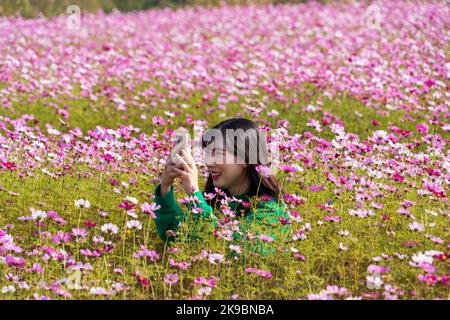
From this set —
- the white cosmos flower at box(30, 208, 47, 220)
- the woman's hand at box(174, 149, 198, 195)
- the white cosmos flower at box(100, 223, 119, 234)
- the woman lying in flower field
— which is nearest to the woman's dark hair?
→ the woman lying in flower field

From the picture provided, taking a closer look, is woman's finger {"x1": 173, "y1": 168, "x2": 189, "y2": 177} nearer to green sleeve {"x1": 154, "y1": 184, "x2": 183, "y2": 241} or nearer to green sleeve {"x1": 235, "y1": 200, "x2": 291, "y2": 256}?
green sleeve {"x1": 154, "y1": 184, "x2": 183, "y2": 241}

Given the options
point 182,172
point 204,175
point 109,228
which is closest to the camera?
point 182,172

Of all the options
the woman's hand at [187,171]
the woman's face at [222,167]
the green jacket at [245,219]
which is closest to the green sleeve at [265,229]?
the green jacket at [245,219]

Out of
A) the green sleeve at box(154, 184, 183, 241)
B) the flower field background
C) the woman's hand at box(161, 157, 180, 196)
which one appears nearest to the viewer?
the flower field background

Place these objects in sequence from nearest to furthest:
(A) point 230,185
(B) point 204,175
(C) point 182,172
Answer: (C) point 182,172, (A) point 230,185, (B) point 204,175

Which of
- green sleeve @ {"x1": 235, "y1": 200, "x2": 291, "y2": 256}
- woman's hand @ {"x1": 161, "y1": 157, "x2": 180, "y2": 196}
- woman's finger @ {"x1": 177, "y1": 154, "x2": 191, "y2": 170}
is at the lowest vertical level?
green sleeve @ {"x1": 235, "y1": 200, "x2": 291, "y2": 256}

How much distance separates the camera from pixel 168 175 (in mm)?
3881

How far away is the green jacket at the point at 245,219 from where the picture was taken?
3.88 metres

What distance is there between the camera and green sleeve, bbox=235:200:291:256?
3859 millimetres

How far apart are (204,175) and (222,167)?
1.11 m

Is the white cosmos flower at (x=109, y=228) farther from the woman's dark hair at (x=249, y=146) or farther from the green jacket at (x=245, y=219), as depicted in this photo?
the woman's dark hair at (x=249, y=146)

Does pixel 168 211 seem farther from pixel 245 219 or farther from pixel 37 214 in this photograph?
pixel 37 214

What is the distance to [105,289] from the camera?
3498 millimetres

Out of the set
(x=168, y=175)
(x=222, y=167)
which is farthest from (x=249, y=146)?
(x=168, y=175)
